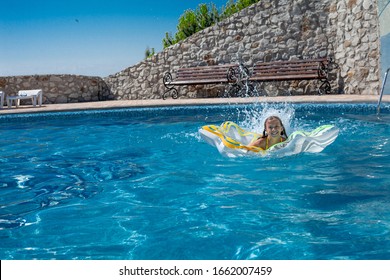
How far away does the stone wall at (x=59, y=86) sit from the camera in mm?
14453

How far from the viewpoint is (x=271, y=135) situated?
17.0 ft

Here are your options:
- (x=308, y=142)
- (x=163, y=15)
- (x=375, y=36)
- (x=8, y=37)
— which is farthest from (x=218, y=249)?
(x=8, y=37)

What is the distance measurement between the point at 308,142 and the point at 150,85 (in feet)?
31.7

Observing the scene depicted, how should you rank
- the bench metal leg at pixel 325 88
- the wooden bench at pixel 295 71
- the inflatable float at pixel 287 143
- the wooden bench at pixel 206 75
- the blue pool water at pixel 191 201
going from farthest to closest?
1. the wooden bench at pixel 206 75
2. the bench metal leg at pixel 325 88
3. the wooden bench at pixel 295 71
4. the inflatable float at pixel 287 143
5. the blue pool water at pixel 191 201

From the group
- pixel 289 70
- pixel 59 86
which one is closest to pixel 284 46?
pixel 289 70

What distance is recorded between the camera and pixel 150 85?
14.4 m

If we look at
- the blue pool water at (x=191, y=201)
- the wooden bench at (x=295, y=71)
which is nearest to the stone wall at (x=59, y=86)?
the wooden bench at (x=295, y=71)

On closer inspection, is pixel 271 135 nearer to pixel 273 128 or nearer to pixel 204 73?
pixel 273 128

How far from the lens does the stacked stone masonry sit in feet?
36.7

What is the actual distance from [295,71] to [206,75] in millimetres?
2355

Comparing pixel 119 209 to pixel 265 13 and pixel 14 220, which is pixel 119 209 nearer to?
pixel 14 220

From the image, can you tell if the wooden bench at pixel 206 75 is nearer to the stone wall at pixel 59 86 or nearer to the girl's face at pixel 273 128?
the stone wall at pixel 59 86

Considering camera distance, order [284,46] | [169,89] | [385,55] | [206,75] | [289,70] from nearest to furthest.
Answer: [385,55] < [289,70] < [284,46] < [206,75] < [169,89]

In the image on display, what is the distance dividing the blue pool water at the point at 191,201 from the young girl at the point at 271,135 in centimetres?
16
